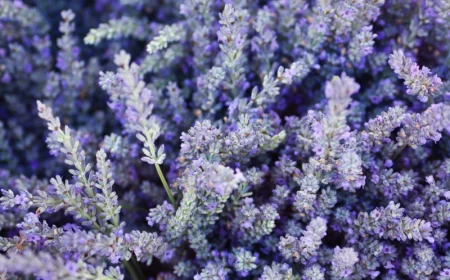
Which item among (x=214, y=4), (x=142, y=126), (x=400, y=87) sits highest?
(x=214, y=4)

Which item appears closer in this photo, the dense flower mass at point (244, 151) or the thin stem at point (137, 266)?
the dense flower mass at point (244, 151)

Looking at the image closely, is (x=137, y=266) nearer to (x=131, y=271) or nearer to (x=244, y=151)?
(x=131, y=271)

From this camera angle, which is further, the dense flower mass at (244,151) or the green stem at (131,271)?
the green stem at (131,271)

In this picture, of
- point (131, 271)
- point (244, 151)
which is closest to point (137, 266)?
point (131, 271)

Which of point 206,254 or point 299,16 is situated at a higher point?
point 299,16

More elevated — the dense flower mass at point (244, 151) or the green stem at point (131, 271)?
the dense flower mass at point (244, 151)

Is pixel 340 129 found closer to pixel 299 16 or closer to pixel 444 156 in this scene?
pixel 444 156

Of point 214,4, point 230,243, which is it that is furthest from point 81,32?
point 230,243

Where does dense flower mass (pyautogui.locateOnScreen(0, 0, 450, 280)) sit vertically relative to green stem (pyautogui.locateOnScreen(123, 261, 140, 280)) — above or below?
above

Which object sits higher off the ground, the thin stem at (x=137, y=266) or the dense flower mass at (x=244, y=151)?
the dense flower mass at (x=244, y=151)
